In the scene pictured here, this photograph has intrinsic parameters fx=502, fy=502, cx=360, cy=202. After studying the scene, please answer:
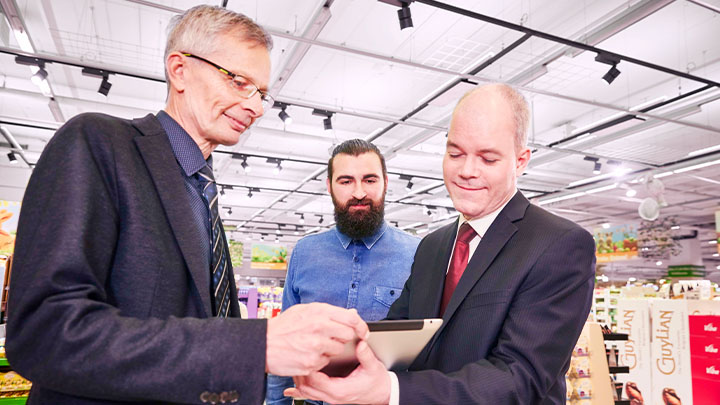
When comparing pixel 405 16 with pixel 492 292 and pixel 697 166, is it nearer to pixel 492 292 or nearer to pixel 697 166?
pixel 492 292

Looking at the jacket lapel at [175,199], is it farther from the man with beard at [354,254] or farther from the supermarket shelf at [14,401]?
the supermarket shelf at [14,401]

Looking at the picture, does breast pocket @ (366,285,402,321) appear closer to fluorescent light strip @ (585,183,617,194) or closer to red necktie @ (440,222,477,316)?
Result: red necktie @ (440,222,477,316)

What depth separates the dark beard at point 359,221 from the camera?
253 centimetres

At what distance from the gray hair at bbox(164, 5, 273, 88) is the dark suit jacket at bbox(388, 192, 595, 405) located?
0.96 meters

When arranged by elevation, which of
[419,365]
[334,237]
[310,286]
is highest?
[334,237]

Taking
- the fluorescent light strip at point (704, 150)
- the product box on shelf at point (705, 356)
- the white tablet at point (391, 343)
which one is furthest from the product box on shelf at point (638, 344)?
the fluorescent light strip at point (704, 150)

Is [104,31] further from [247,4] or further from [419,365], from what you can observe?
[419,365]

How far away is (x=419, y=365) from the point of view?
1.55 m

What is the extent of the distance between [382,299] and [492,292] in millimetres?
1025

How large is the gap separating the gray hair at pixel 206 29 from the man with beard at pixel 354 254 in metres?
1.25

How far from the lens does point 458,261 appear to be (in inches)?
67.1

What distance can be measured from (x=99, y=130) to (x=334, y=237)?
1.68 metres

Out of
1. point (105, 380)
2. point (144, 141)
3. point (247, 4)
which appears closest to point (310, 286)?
point (144, 141)

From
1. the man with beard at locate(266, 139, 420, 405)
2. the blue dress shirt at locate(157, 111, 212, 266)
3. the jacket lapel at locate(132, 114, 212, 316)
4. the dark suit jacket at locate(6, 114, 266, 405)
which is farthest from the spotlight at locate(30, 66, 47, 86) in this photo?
the dark suit jacket at locate(6, 114, 266, 405)
